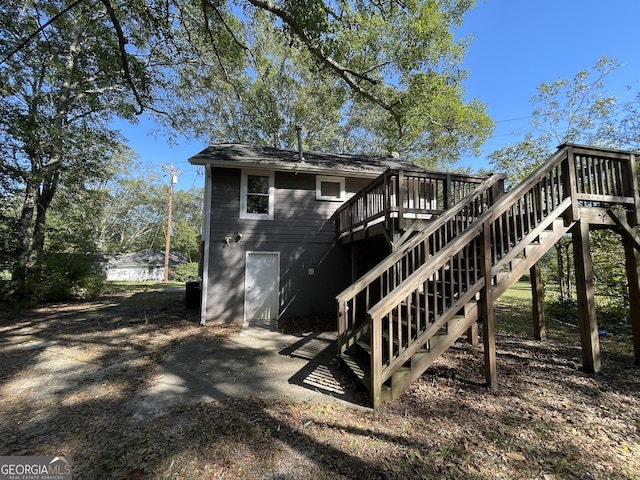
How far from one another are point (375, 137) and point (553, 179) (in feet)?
54.3

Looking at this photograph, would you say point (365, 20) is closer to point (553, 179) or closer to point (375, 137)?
point (553, 179)

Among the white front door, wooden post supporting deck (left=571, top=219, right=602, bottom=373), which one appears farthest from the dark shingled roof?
wooden post supporting deck (left=571, top=219, right=602, bottom=373)

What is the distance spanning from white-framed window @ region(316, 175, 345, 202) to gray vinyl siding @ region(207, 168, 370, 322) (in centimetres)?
16

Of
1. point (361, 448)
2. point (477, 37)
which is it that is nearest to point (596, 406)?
point (361, 448)

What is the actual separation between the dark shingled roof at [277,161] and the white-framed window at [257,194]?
18.1 inches

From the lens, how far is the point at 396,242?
530 cm

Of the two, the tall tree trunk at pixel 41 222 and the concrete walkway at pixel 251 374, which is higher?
the tall tree trunk at pixel 41 222

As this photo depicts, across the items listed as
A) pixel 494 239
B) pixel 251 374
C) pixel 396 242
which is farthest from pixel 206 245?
pixel 494 239

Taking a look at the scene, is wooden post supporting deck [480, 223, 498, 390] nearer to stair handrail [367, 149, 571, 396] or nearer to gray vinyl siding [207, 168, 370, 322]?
stair handrail [367, 149, 571, 396]

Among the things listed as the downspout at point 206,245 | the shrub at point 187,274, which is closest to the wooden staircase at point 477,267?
the downspout at point 206,245

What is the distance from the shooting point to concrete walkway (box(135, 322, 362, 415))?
12.1ft

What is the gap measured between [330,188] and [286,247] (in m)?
2.43

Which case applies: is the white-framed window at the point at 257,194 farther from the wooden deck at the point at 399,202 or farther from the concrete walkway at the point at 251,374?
the concrete walkway at the point at 251,374

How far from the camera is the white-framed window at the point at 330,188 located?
9.12 m
